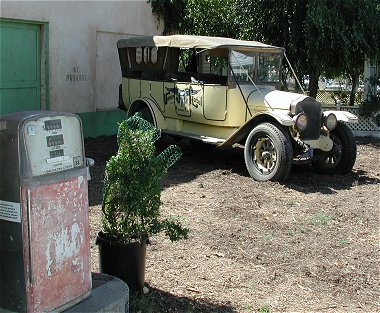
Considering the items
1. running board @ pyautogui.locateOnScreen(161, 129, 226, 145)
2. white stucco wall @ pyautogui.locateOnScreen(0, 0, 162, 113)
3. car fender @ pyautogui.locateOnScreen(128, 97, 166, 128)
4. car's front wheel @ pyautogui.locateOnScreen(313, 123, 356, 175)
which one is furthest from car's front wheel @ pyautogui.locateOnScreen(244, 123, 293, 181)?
white stucco wall @ pyautogui.locateOnScreen(0, 0, 162, 113)

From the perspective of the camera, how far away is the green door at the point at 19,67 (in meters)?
8.98

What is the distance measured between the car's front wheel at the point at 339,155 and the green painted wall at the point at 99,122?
4417 mm

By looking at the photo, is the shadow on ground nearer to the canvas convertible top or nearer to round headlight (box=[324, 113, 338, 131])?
round headlight (box=[324, 113, 338, 131])

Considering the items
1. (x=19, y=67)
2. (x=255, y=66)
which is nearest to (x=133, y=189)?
(x=255, y=66)

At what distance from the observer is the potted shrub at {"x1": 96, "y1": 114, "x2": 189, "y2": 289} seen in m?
3.83

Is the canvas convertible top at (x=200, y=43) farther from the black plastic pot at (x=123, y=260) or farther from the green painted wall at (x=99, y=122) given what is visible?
the black plastic pot at (x=123, y=260)

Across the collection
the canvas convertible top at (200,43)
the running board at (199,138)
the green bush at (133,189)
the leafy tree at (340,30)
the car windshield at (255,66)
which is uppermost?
the leafy tree at (340,30)

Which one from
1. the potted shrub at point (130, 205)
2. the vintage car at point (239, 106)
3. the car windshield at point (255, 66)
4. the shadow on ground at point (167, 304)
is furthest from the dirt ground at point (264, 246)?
the car windshield at point (255, 66)

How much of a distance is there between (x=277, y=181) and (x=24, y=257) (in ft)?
16.5

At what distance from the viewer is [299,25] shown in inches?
481

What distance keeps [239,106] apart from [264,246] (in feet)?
11.3

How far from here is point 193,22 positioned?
1281 centimetres

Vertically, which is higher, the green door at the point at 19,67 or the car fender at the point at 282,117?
the green door at the point at 19,67

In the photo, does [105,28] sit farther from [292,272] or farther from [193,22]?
[292,272]
